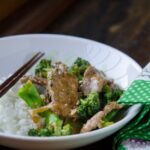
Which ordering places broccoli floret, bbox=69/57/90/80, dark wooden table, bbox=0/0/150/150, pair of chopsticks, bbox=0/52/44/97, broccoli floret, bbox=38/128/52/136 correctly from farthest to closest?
dark wooden table, bbox=0/0/150/150
broccoli floret, bbox=69/57/90/80
pair of chopsticks, bbox=0/52/44/97
broccoli floret, bbox=38/128/52/136

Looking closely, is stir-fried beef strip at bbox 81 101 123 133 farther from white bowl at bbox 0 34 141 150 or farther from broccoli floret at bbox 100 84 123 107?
white bowl at bbox 0 34 141 150

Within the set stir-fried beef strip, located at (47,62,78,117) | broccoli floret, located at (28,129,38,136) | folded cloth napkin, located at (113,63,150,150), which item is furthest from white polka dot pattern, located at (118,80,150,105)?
broccoli floret, located at (28,129,38,136)

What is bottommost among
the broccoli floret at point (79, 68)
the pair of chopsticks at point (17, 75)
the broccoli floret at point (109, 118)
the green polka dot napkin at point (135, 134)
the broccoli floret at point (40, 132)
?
the green polka dot napkin at point (135, 134)

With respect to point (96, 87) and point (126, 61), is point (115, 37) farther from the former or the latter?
point (96, 87)

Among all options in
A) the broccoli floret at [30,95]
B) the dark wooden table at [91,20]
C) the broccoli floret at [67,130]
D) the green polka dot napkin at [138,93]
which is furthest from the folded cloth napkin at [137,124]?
the dark wooden table at [91,20]

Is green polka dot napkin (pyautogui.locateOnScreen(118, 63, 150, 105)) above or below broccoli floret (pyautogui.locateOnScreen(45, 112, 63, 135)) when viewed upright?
above

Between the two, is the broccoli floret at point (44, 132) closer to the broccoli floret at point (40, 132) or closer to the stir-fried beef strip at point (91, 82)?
the broccoli floret at point (40, 132)

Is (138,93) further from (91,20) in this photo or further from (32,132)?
(91,20)

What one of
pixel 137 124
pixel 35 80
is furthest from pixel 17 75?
pixel 137 124
